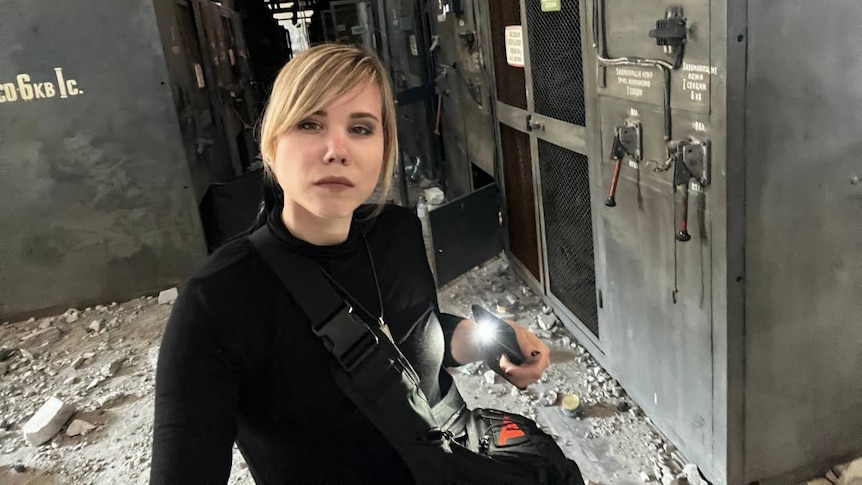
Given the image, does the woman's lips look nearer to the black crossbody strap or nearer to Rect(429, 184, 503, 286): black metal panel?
the black crossbody strap

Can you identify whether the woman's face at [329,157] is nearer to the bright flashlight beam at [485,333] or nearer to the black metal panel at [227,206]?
the bright flashlight beam at [485,333]

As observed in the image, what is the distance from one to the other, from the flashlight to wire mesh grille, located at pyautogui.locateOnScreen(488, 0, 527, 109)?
1802mm

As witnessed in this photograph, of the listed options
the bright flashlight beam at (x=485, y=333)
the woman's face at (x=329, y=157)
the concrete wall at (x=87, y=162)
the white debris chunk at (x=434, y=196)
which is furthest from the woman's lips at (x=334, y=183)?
the white debris chunk at (x=434, y=196)

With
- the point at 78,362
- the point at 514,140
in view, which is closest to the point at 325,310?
the point at 514,140

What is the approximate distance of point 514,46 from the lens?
9.34ft

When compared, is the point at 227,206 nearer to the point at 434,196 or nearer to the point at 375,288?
the point at 434,196

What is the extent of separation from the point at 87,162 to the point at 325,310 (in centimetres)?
315

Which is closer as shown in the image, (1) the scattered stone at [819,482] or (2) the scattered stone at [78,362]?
(1) the scattered stone at [819,482]

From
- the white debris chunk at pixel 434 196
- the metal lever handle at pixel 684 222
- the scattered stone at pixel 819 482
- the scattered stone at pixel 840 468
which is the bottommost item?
the scattered stone at pixel 819 482

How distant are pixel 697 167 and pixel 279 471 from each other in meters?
1.17

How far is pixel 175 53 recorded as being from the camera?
3.75m

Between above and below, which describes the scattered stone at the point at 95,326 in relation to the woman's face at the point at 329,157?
below

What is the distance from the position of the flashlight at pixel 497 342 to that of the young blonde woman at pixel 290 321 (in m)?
0.24

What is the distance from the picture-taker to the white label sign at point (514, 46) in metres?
2.76
